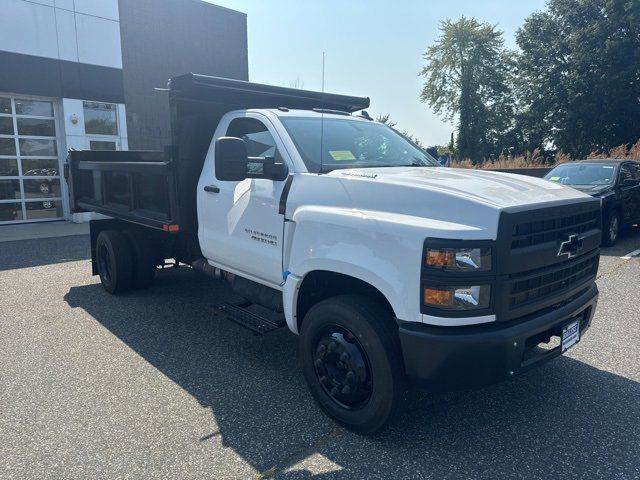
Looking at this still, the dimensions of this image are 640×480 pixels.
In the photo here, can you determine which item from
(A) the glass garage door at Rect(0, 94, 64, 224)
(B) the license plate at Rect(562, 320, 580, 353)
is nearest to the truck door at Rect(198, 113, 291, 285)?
(B) the license plate at Rect(562, 320, 580, 353)

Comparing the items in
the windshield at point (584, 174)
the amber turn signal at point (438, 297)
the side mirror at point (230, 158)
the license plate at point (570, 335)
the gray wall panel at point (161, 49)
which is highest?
the gray wall panel at point (161, 49)

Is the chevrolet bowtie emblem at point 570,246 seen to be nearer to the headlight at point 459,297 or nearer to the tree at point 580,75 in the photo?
the headlight at point 459,297

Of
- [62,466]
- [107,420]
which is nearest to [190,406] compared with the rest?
[107,420]


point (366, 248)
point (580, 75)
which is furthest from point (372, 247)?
point (580, 75)

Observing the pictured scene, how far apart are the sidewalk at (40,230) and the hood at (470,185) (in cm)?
1055

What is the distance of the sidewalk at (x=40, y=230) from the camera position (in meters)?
11.8

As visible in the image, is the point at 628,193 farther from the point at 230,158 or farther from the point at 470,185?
the point at 230,158

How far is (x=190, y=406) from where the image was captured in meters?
3.63

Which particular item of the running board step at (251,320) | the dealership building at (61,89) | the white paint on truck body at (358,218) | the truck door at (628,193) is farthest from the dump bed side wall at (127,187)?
the truck door at (628,193)

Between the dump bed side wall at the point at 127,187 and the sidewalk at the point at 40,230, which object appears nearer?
the dump bed side wall at the point at 127,187

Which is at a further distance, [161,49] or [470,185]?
[161,49]

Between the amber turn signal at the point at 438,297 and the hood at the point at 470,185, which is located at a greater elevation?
the hood at the point at 470,185

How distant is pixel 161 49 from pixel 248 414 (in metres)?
17.0

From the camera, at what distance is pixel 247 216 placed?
4148 millimetres
